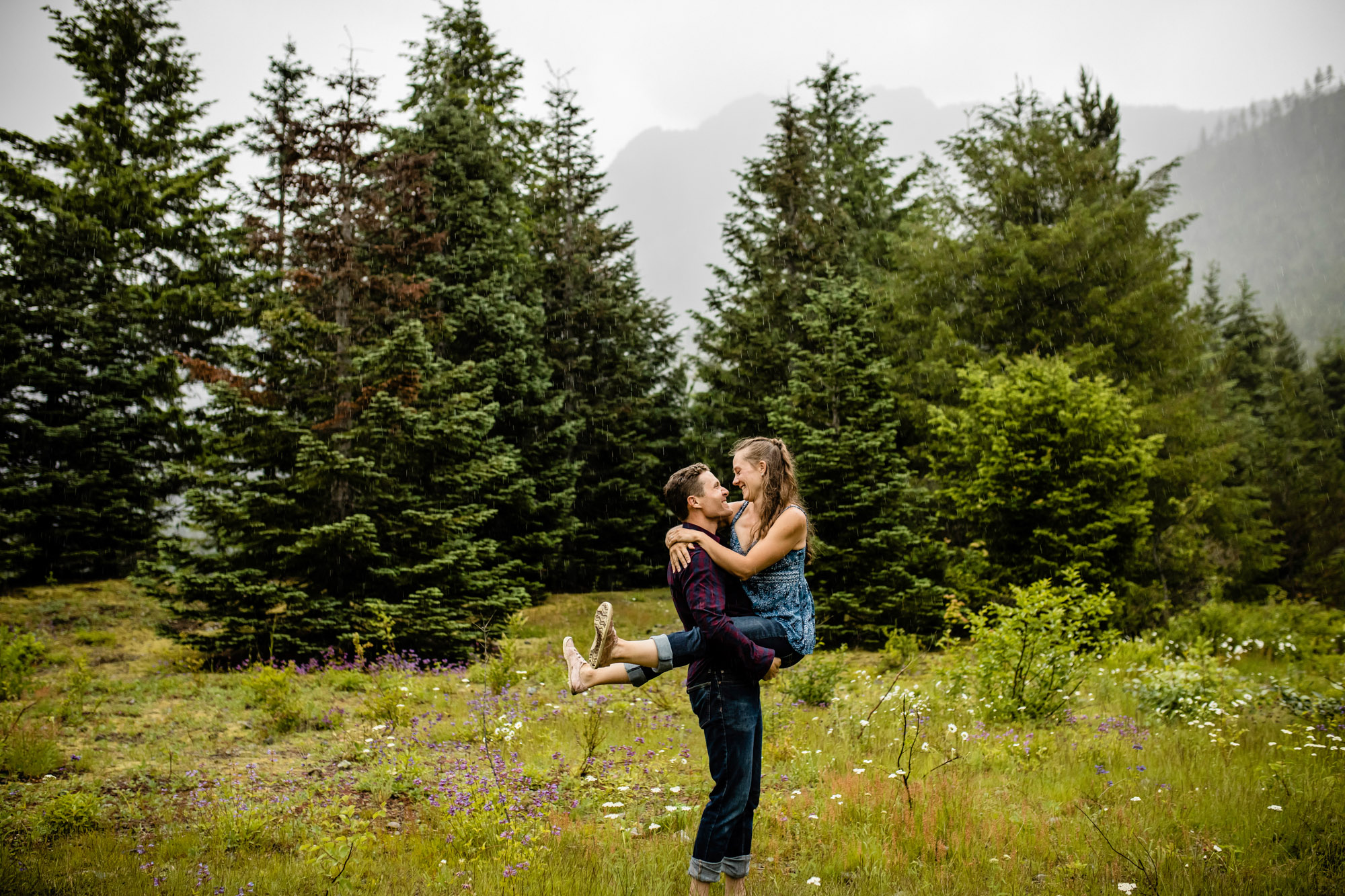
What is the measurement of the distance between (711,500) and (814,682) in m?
5.35

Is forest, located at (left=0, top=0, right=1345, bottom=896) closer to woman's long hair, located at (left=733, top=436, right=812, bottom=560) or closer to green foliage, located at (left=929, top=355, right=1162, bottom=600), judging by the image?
green foliage, located at (left=929, top=355, right=1162, bottom=600)

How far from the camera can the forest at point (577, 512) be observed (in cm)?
454

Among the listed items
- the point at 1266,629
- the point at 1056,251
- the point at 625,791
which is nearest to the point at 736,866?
the point at 625,791

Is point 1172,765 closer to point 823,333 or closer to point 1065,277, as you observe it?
point 823,333

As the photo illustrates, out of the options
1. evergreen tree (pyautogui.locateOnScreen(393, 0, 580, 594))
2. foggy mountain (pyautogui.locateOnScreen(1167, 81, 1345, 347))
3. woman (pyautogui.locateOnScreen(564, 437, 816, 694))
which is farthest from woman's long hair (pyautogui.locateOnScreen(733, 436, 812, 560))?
foggy mountain (pyautogui.locateOnScreen(1167, 81, 1345, 347))

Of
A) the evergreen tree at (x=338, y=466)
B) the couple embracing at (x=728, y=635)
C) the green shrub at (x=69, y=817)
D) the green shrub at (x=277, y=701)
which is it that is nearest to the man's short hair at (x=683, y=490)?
the couple embracing at (x=728, y=635)

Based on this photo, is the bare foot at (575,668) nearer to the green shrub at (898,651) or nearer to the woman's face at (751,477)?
the woman's face at (751,477)

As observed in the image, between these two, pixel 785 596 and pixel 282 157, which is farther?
pixel 282 157

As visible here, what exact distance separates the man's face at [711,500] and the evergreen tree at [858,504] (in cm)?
970

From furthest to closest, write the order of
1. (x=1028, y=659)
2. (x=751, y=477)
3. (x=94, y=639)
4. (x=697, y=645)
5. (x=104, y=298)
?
(x=104, y=298), (x=94, y=639), (x=1028, y=659), (x=751, y=477), (x=697, y=645)

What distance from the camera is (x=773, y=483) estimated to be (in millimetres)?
3613

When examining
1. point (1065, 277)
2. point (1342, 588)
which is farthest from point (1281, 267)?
point (1065, 277)

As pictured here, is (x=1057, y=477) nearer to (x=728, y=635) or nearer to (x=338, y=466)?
(x=728, y=635)

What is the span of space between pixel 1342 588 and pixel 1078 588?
2061 centimetres
